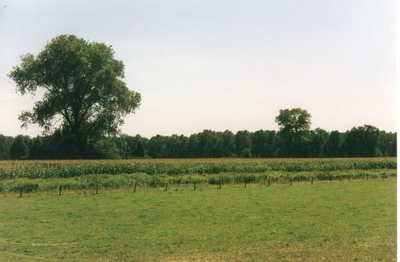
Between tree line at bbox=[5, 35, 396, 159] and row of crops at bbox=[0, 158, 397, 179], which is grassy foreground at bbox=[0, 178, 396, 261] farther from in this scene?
tree line at bbox=[5, 35, 396, 159]

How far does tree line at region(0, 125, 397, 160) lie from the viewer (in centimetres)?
5231

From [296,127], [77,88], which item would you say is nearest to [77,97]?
[77,88]

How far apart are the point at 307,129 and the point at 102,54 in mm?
62854

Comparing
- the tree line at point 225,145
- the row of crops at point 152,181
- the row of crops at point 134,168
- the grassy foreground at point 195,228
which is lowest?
the grassy foreground at point 195,228

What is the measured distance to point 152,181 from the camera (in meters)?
33.8

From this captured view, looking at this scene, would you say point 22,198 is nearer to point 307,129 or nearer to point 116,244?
point 116,244

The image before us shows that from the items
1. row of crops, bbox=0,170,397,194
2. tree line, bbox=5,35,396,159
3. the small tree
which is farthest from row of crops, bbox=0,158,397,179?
the small tree

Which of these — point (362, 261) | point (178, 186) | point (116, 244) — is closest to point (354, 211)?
point (362, 261)

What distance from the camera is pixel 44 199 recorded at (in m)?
24.7

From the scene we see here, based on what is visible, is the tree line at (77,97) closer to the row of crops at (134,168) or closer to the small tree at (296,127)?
the row of crops at (134,168)

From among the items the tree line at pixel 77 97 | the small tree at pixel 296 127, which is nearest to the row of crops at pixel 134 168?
the tree line at pixel 77 97

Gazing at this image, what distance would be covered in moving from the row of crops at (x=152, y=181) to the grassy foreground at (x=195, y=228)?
289cm

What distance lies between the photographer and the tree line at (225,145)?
Answer: 52.3 metres

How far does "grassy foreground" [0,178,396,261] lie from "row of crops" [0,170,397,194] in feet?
9.49
